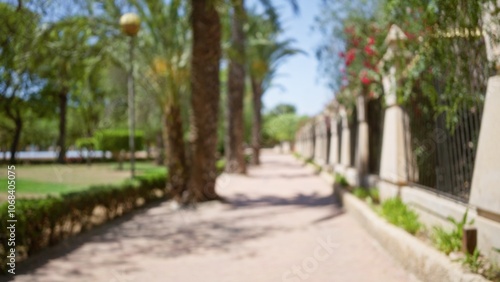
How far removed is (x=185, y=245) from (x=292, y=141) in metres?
57.6

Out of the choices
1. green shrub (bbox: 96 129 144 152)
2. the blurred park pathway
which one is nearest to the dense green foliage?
the blurred park pathway

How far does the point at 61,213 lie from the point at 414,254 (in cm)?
508

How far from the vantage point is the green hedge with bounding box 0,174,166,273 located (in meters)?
5.66

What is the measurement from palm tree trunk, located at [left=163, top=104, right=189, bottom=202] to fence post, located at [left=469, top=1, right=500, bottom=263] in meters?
7.57

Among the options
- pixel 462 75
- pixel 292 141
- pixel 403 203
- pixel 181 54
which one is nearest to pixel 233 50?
pixel 181 54

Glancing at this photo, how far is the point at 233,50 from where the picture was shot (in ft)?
43.8

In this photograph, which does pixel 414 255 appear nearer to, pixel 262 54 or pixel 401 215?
pixel 401 215

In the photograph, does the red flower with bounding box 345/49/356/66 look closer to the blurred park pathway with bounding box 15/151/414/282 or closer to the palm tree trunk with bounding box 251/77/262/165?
the blurred park pathway with bounding box 15/151/414/282

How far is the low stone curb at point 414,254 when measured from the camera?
401 centimetres

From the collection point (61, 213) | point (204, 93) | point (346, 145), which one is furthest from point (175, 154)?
point (346, 145)

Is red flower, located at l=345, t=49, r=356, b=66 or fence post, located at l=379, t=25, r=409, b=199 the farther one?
red flower, located at l=345, t=49, r=356, b=66

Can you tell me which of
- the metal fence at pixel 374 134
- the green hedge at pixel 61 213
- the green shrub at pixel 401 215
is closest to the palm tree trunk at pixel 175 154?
the green hedge at pixel 61 213

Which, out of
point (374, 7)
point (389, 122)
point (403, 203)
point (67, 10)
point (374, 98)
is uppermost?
point (374, 7)

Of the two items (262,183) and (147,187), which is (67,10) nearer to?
(147,187)
